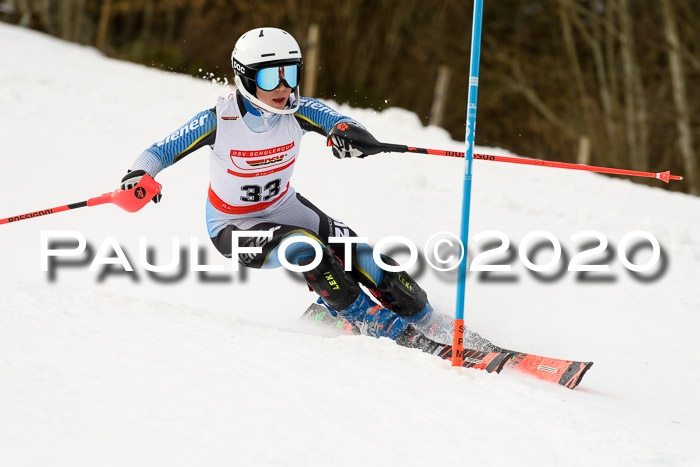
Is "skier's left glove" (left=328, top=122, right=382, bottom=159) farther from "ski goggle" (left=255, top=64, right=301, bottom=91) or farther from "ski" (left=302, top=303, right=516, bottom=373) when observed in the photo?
"ski" (left=302, top=303, right=516, bottom=373)

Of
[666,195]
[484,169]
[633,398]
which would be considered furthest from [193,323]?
[666,195]

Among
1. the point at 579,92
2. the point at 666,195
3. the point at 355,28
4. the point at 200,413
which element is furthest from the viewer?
the point at 355,28

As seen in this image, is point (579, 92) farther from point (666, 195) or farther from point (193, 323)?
point (193, 323)

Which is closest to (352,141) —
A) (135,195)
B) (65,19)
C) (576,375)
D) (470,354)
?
(135,195)

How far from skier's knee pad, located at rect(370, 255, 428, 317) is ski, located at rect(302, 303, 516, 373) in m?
0.25

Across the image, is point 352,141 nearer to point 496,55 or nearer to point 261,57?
point 261,57

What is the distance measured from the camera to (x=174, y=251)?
226 inches

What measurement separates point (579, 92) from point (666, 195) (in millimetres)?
10864

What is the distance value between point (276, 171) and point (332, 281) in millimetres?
783

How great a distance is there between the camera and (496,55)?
1695cm

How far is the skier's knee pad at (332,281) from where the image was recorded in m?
3.71

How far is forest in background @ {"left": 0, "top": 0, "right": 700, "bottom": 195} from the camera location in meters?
15.5

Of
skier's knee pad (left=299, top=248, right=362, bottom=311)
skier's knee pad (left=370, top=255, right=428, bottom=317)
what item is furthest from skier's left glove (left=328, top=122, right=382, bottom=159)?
skier's knee pad (left=370, top=255, right=428, bottom=317)

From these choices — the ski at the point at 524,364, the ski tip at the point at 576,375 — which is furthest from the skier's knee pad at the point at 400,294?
the ski tip at the point at 576,375
